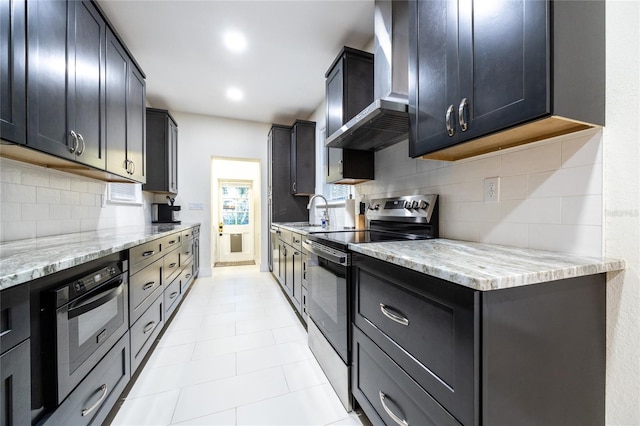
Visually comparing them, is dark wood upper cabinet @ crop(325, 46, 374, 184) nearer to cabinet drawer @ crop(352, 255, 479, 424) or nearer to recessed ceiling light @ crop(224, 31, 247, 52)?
recessed ceiling light @ crop(224, 31, 247, 52)

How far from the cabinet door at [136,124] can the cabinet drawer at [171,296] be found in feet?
3.52

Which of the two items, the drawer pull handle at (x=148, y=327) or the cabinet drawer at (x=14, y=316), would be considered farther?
the drawer pull handle at (x=148, y=327)

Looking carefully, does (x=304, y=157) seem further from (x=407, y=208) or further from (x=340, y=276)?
(x=340, y=276)

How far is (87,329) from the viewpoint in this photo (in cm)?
106

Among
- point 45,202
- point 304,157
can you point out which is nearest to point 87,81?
point 45,202

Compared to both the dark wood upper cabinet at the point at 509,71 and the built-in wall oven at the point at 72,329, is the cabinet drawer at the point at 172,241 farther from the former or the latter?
the dark wood upper cabinet at the point at 509,71

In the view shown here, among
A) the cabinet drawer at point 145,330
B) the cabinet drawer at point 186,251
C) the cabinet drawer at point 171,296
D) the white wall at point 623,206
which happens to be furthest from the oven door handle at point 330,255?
the cabinet drawer at point 186,251

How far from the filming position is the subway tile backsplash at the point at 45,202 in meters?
1.44

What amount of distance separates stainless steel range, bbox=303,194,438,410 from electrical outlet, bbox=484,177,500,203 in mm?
305

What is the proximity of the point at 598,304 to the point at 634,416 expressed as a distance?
0.36m

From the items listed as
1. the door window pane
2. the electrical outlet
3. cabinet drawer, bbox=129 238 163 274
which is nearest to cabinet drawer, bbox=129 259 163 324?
cabinet drawer, bbox=129 238 163 274

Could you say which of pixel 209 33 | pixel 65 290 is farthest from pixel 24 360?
pixel 209 33

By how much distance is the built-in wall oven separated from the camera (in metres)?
0.84

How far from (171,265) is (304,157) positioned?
7.92 ft
